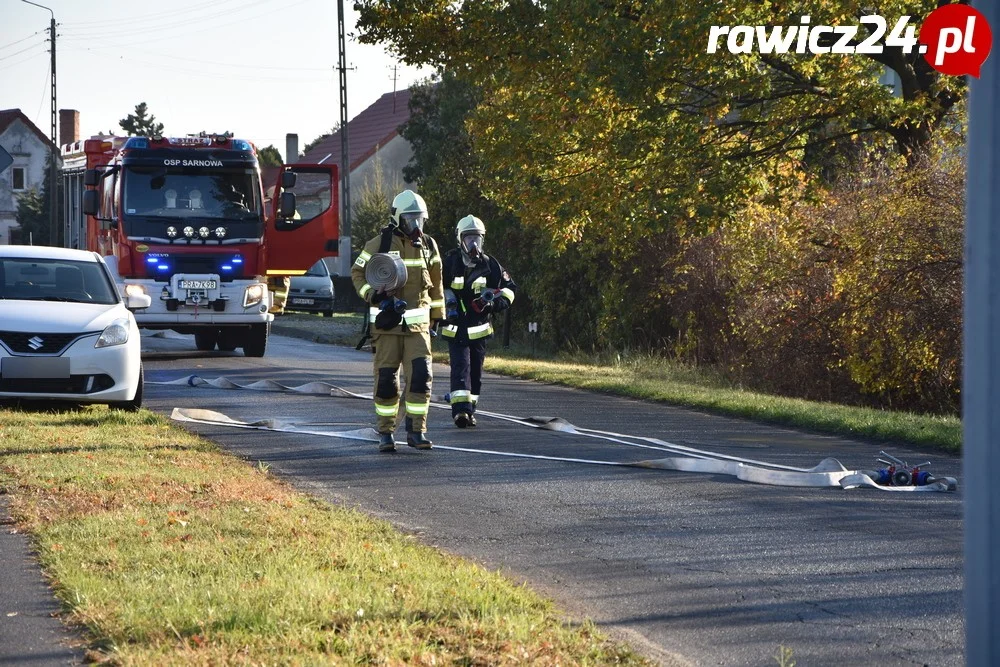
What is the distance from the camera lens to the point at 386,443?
11.2 metres

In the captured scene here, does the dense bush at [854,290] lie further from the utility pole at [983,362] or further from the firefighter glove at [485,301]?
the utility pole at [983,362]

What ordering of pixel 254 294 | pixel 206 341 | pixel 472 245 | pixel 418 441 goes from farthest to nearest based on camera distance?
pixel 206 341 < pixel 254 294 < pixel 472 245 < pixel 418 441

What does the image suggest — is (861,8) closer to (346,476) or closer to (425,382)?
(425,382)

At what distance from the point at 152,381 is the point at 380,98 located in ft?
196

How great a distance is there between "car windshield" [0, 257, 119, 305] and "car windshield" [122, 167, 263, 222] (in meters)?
5.82

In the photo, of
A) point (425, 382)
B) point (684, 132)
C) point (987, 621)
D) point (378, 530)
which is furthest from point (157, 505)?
point (684, 132)

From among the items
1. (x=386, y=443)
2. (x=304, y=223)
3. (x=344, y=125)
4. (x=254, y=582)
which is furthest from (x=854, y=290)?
(x=344, y=125)

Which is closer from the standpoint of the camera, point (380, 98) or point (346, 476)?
point (346, 476)

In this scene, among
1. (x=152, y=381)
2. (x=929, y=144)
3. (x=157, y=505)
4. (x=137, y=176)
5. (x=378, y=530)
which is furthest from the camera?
(x=137, y=176)

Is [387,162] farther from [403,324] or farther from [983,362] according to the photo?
[983,362]

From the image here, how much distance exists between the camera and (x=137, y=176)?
66.8ft

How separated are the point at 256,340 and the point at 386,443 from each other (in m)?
11.1

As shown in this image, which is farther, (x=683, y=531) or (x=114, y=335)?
(x=114, y=335)

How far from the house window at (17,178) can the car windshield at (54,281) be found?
256 feet
